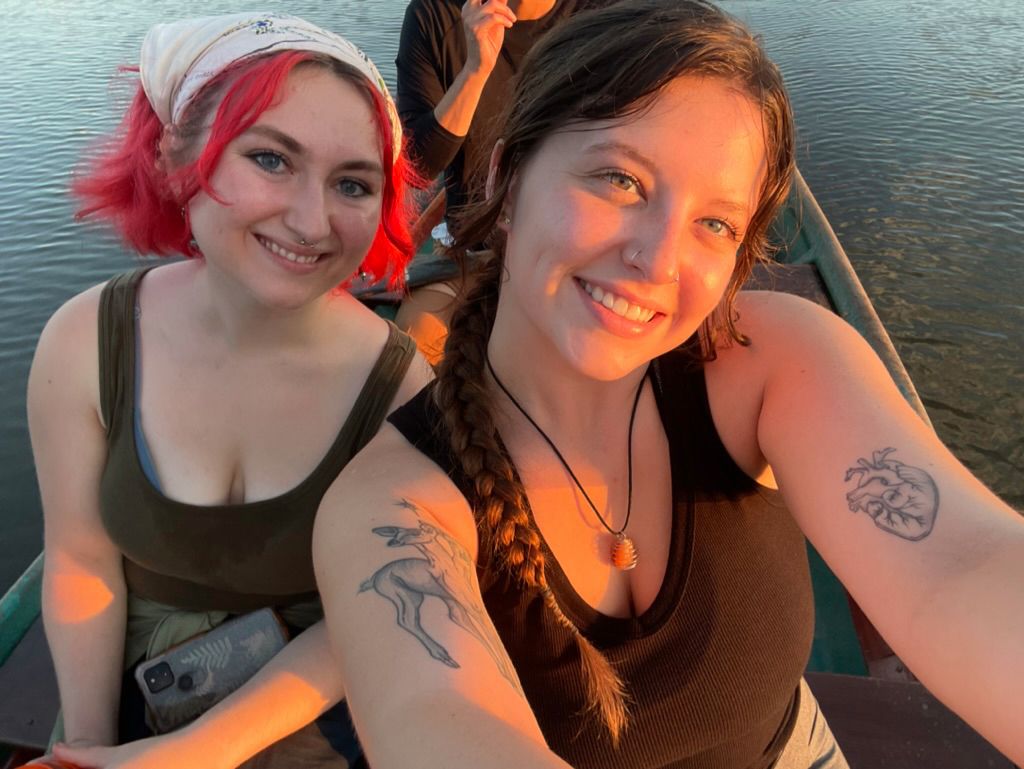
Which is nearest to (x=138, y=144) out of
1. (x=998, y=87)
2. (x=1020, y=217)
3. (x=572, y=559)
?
(x=572, y=559)

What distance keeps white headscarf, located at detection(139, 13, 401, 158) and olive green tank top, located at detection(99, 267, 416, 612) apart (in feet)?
1.48

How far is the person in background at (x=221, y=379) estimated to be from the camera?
4.83 feet

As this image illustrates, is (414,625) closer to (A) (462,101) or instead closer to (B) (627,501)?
(B) (627,501)

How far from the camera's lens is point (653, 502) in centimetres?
137

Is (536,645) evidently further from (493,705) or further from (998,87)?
(998,87)

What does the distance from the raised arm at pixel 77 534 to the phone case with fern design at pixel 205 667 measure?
0.13 meters

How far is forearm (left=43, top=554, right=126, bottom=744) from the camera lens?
1.64 metres

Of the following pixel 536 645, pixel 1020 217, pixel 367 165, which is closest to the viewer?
pixel 536 645

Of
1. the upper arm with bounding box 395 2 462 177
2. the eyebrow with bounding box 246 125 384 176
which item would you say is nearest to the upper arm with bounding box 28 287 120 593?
the eyebrow with bounding box 246 125 384 176

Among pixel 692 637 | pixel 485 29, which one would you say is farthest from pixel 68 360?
pixel 485 29

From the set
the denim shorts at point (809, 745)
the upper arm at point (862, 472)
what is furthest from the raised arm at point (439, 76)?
the denim shorts at point (809, 745)

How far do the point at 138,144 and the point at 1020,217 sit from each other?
842cm

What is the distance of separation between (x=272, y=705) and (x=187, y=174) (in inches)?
41.4

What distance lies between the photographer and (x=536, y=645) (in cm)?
119
